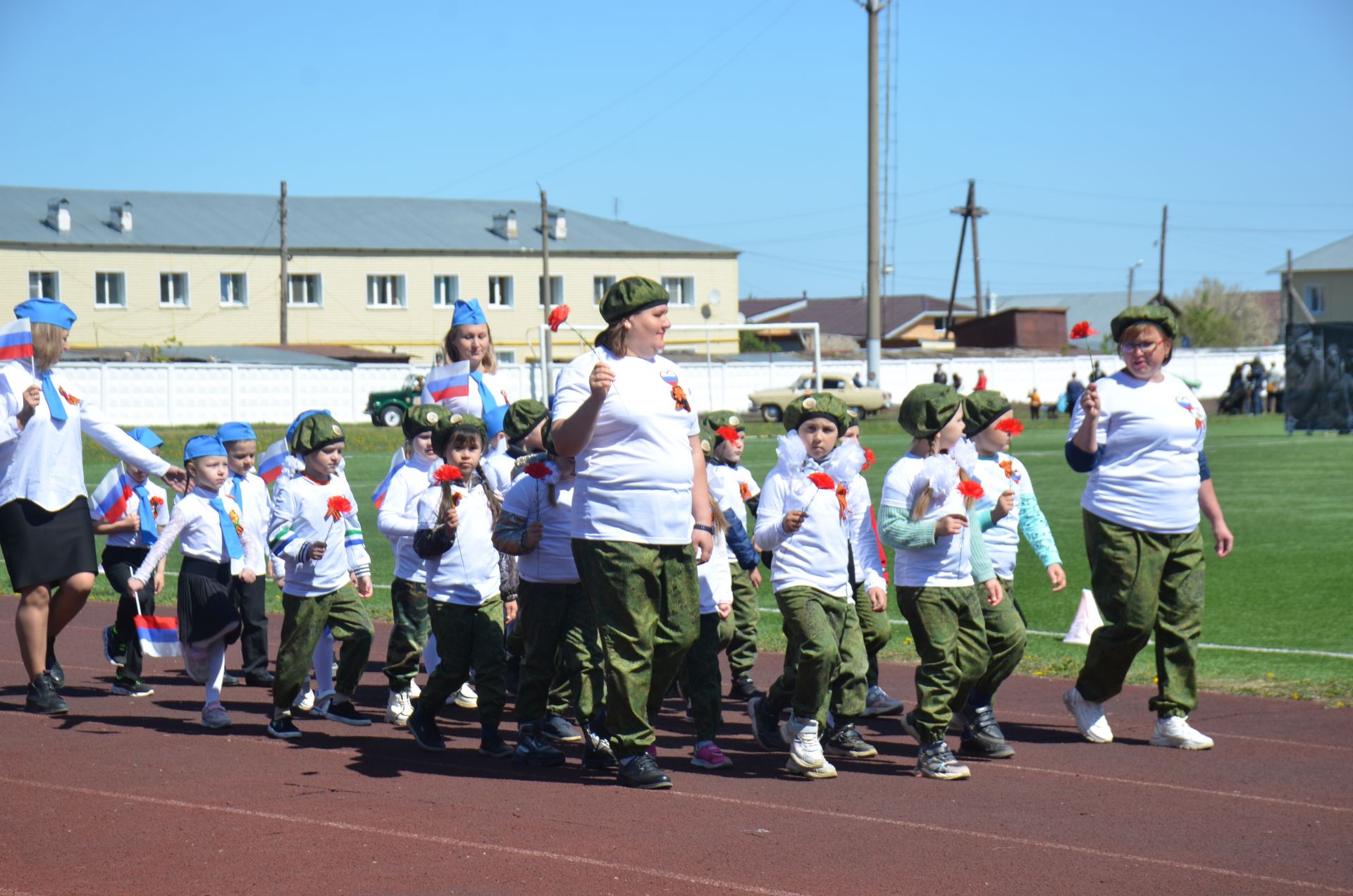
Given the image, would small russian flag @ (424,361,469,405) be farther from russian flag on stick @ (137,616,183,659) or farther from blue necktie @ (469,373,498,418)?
russian flag on stick @ (137,616,183,659)

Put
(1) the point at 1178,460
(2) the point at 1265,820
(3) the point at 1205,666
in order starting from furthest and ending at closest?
(3) the point at 1205,666 → (1) the point at 1178,460 → (2) the point at 1265,820

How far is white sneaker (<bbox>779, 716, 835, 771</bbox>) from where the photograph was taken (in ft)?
21.5

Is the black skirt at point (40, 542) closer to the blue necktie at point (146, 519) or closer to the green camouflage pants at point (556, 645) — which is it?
the blue necktie at point (146, 519)

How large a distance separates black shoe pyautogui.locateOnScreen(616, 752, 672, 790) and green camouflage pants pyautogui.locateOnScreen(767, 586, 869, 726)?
74cm

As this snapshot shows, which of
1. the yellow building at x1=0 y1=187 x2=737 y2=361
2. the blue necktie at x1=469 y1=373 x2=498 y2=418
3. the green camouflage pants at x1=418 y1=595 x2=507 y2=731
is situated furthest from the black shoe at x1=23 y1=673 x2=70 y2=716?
the yellow building at x1=0 y1=187 x2=737 y2=361

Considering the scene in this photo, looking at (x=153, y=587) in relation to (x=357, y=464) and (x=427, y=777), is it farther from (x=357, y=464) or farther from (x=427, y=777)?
(x=357, y=464)

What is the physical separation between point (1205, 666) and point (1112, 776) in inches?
130

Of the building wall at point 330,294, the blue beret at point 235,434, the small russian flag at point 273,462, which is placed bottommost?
the small russian flag at point 273,462

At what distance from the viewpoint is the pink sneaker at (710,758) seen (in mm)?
6711

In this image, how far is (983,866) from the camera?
5102 mm

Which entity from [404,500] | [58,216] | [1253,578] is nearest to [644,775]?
[404,500]

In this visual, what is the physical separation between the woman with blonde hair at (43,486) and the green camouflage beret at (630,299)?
2.97 metres

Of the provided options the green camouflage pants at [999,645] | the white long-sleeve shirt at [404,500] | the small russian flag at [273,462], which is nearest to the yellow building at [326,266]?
the small russian flag at [273,462]

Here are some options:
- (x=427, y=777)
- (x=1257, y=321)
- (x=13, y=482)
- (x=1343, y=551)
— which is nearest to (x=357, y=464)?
(x=1343, y=551)
